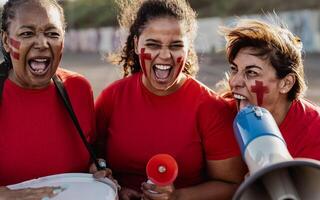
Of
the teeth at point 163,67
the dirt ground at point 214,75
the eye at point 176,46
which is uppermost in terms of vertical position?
the eye at point 176,46

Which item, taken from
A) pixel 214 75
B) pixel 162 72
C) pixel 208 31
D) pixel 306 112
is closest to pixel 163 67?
pixel 162 72

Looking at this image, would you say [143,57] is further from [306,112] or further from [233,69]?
[306,112]

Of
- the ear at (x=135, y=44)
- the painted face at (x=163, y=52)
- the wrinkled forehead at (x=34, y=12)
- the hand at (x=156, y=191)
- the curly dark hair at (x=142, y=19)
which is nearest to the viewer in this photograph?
the hand at (x=156, y=191)

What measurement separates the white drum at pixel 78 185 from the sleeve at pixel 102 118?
1.68ft

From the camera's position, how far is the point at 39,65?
11.0 ft

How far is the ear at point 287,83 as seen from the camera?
11.3 ft

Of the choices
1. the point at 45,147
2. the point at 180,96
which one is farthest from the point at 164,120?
the point at 45,147

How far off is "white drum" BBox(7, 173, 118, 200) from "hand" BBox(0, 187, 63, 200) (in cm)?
3

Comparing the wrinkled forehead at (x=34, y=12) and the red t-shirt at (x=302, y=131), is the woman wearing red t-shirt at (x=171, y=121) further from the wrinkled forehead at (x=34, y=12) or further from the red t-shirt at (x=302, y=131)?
the wrinkled forehead at (x=34, y=12)

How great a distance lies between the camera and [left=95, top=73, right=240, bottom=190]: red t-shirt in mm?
3412

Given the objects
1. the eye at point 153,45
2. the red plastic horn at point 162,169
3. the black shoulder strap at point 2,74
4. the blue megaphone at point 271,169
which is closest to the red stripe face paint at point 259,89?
the eye at point 153,45

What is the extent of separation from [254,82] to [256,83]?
0.04 ft

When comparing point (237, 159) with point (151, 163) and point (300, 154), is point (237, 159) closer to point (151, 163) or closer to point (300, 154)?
point (300, 154)

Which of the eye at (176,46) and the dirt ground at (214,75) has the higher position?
the eye at (176,46)
